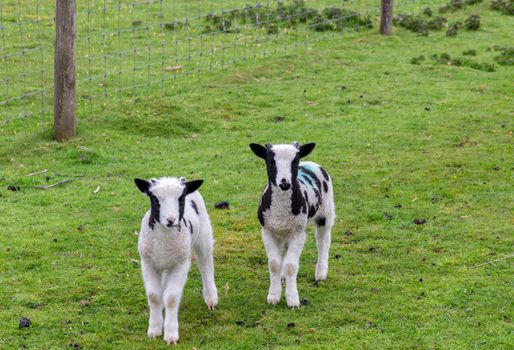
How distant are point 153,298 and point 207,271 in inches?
35.5

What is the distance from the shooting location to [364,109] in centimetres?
1758

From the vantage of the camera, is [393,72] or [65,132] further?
[393,72]

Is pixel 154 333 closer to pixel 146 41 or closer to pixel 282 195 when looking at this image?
pixel 282 195

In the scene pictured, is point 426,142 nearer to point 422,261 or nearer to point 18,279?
point 422,261

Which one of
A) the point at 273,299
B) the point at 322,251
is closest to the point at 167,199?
the point at 273,299

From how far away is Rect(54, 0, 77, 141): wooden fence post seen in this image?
49.3 ft

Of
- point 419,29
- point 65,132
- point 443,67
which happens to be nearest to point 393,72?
point 443,67

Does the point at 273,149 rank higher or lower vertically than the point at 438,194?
higher

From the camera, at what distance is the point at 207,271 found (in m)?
9.29

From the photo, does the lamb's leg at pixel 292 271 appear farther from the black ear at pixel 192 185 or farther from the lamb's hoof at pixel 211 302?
the black ear at pixel 192 185

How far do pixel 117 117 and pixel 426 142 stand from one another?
17.9 ft

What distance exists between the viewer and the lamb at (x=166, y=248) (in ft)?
27.2

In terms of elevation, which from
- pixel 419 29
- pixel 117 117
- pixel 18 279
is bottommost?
pixel 18 279

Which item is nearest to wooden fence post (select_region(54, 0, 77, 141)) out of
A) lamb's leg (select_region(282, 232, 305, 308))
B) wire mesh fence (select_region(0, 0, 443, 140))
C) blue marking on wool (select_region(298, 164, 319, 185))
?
wire mesh fence (select_region(0, 0, 443, 140))
